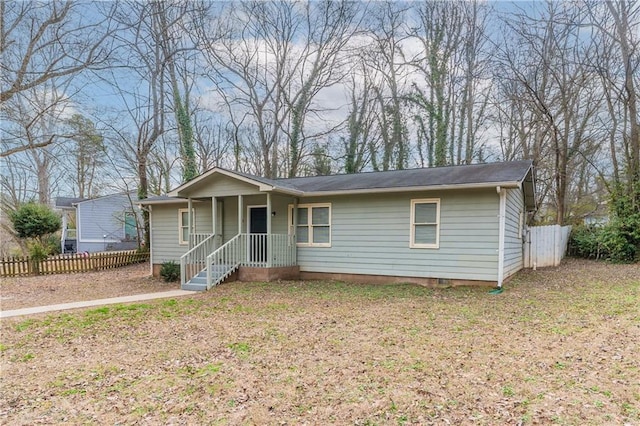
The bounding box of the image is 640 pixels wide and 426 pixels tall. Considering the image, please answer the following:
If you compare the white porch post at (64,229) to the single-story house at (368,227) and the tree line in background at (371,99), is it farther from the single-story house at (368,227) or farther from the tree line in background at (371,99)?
the single-story house at (368,227)

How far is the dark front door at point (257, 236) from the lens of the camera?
1088 centimetres

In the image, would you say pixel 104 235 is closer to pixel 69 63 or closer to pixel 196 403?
pixel 69 63

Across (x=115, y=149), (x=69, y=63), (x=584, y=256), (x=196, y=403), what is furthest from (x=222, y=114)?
(x=196, y=403)

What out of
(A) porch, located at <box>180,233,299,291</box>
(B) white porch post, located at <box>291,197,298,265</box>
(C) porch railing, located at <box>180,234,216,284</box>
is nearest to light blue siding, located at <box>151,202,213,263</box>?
(C) porch railing, located at <box>180,234,216,284</box>

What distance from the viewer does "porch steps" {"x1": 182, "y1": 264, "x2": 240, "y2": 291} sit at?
398 inches

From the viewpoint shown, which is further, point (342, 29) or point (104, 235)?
point (104, 235)

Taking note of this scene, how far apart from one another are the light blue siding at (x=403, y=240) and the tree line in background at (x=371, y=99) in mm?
8544

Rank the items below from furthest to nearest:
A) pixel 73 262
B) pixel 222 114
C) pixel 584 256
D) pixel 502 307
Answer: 1. pixel 222 114
2. pixel 584 256
3. pixel 73 262
4. pixel 502 307

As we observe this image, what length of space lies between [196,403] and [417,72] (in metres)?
21.8

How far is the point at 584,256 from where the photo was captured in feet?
51.0

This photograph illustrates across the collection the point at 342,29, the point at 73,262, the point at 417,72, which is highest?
the point at 342,29

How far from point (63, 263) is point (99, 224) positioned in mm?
11599

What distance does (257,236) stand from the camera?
35.9 feet

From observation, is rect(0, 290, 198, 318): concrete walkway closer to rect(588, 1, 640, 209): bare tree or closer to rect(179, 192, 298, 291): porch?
rect(179, 192, 298, 291): porch
